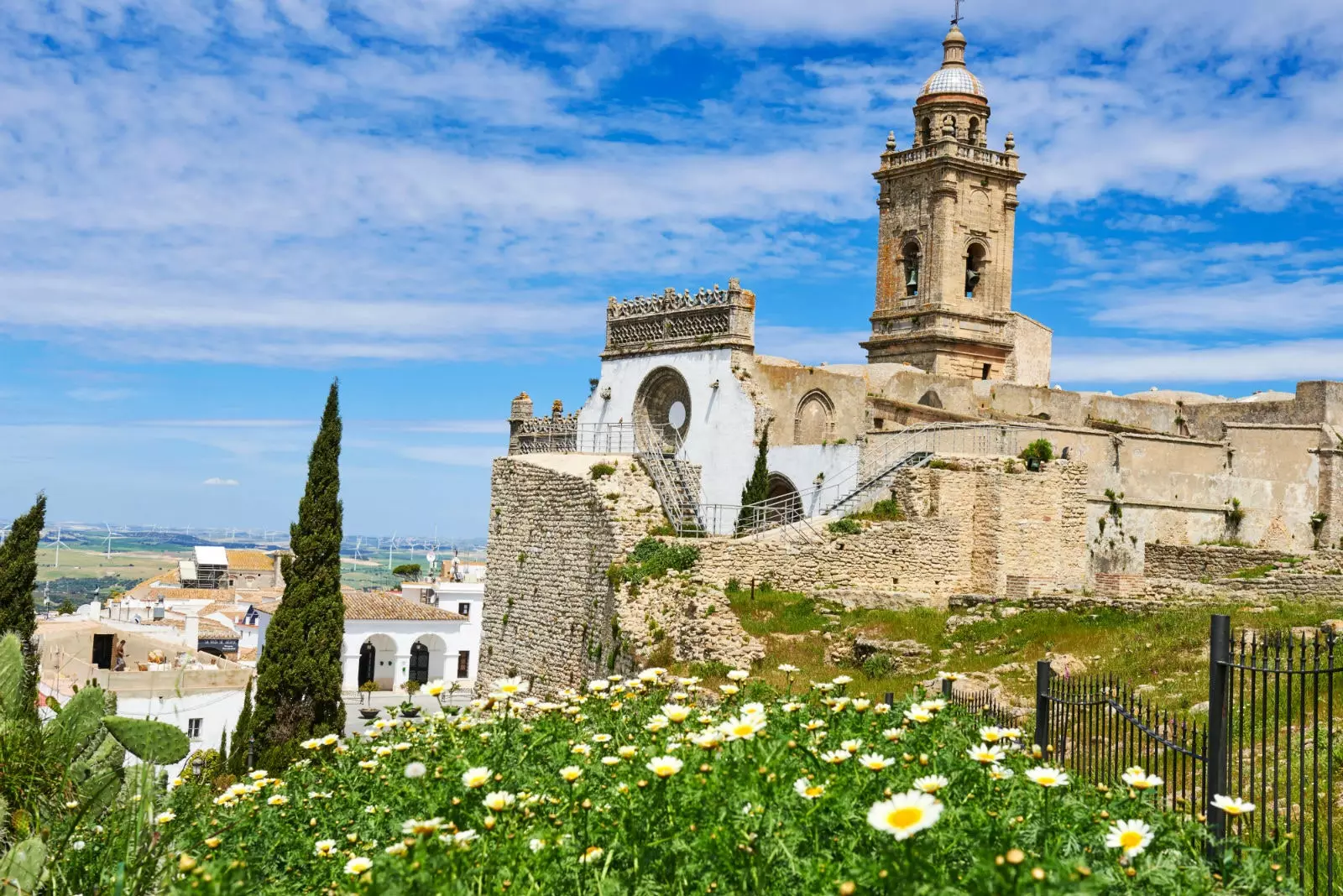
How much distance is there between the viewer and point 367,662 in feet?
191

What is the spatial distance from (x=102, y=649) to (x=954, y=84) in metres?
32.8

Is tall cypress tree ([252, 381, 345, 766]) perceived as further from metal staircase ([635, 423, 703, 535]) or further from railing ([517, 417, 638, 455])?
metal staircase ([635, 423, 703, 535])

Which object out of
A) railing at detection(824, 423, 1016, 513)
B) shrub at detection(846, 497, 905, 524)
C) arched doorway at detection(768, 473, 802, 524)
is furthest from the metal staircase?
shrub at detection(846, 497, 905, 524)

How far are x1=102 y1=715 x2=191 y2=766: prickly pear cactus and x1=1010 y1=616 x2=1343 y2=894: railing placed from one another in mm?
4735

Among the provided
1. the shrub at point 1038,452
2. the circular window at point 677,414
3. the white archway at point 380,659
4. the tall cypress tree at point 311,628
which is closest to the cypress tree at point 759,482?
the circular window at point 677,414

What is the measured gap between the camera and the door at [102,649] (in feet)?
132

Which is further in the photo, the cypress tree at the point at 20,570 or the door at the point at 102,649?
the door at the point at 102,649

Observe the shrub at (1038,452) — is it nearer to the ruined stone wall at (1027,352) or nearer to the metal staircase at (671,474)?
the metal staircase at (671,474)

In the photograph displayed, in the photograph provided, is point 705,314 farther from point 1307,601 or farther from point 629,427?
point 1307,601

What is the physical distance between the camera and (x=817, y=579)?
22344mm

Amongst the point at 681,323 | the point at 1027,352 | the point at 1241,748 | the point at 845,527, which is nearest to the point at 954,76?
the point at 1027,352

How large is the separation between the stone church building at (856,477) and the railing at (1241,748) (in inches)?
424

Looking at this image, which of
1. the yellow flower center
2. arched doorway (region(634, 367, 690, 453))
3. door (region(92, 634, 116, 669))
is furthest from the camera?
door (region(92, 634, 116, 669))

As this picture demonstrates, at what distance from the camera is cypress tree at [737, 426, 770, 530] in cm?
2697
